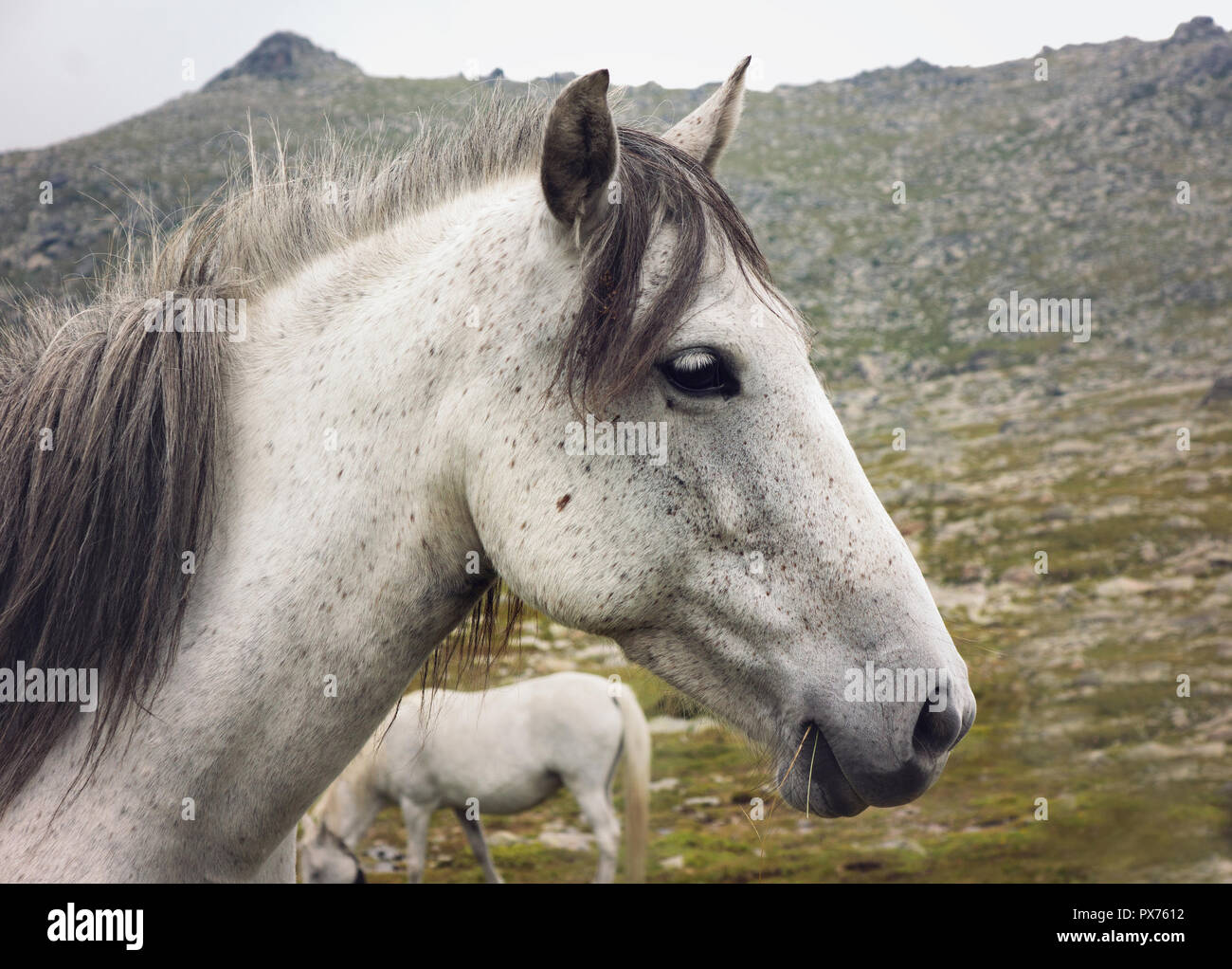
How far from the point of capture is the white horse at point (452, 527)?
218 centimetres

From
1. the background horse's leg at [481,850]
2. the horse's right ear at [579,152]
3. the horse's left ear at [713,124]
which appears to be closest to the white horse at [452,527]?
the horse's right ear at [579,152]

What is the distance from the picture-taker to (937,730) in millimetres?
2078

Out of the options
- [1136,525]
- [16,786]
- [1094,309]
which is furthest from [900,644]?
[1094,309]

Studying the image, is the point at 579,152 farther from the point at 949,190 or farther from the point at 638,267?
the point at 949,190

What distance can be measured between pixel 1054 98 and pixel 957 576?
8076 centimetres

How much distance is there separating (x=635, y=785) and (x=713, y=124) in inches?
322

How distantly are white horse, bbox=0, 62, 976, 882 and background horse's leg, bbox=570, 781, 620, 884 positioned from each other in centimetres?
849

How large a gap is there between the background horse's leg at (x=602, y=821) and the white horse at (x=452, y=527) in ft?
27.9

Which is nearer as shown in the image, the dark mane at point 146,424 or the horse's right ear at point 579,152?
the horse's right ear at point 579,152

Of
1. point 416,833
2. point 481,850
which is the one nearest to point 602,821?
point 481,850

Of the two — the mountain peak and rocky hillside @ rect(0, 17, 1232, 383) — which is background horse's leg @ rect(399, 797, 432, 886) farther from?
the mountain peak

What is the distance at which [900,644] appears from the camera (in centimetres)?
206

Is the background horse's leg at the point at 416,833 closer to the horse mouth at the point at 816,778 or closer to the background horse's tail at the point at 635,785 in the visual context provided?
the background horse's tail at the point at 635,785

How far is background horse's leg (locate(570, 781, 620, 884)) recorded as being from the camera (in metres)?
10.2
